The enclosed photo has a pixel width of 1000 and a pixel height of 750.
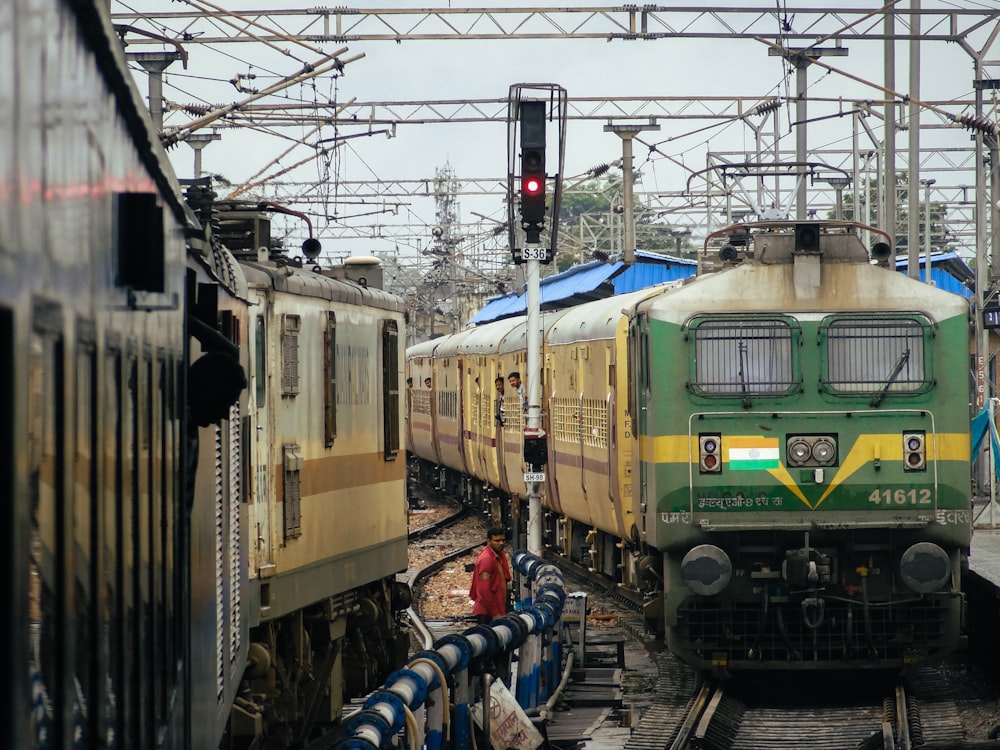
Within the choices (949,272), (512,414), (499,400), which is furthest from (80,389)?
(949,272)

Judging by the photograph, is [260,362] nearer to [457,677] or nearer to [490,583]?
[457,677]

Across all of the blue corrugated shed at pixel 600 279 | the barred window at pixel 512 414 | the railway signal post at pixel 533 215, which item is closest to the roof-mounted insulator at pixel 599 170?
the blue corrugated shed at pixel 600 279

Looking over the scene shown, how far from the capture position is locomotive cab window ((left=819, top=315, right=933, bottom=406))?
11.6 meters

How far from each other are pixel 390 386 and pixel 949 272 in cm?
3129

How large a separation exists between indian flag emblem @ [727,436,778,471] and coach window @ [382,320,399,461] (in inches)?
102

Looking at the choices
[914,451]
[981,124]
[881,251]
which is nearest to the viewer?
[914,451]

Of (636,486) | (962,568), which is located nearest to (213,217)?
(636,486)

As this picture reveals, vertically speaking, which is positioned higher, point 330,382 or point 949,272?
point 949,272

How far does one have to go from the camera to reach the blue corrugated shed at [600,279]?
32.3m

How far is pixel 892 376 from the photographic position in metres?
11.6

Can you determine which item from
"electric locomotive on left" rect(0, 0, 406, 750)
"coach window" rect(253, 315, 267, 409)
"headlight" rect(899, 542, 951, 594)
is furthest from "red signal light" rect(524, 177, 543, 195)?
"electric locomotive on left" rect(0, 0, 406, 750)

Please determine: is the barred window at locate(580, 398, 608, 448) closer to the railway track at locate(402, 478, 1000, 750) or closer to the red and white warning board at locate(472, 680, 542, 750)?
the railway track at locate(402, 478, 1000, 750)

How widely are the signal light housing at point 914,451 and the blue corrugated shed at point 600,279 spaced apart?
17981 millimetres

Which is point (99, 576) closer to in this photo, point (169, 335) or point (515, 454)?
point (169, 335)
